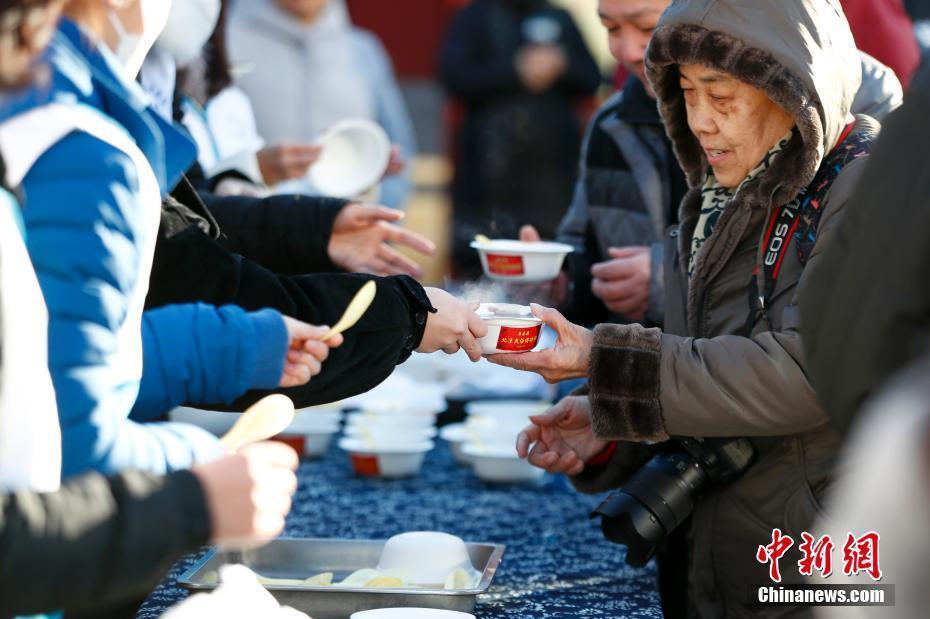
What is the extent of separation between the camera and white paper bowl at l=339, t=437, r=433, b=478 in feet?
9.12

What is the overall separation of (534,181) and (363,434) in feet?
10.4

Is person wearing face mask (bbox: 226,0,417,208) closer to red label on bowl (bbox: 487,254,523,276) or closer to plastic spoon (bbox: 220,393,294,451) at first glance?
red label on bowl (bbox: 487,254,523,276)

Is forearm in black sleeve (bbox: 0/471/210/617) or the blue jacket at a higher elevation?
the blue jacket

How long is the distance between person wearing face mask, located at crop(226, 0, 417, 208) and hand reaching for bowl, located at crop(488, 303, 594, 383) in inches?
92.7

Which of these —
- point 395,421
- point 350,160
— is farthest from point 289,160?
point 395,421

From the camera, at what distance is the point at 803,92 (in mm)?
1988

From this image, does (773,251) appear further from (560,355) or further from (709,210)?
(560,355)

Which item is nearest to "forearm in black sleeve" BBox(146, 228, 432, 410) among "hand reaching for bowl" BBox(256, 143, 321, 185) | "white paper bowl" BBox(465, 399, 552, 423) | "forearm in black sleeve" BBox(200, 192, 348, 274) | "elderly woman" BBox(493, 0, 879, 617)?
"elderly woman" BBox(493, 0, 879, 617)

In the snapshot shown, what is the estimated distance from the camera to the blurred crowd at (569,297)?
1.15 m

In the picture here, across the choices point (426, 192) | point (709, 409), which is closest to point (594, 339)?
point (709, 409)

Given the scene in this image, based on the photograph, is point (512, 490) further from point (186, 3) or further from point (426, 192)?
point (426, 192)

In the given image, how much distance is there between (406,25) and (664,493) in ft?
24.8

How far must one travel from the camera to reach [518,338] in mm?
2082

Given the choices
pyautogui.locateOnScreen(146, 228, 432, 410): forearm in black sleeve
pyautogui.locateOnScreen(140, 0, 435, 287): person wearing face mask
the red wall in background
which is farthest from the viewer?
the red wall in background
